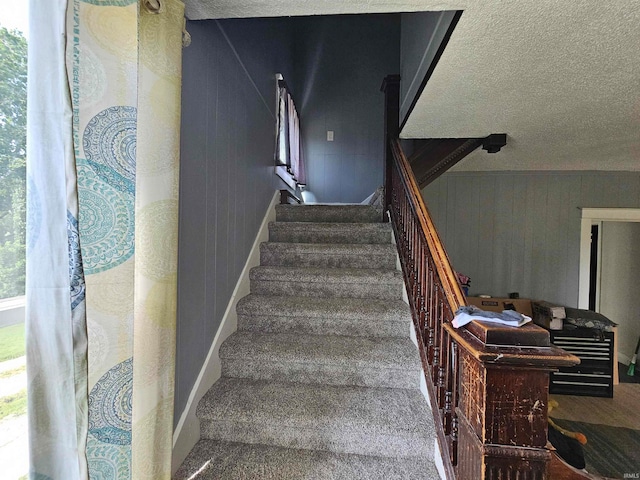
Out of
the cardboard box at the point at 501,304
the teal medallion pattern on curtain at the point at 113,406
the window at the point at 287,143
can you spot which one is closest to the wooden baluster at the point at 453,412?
the teal medallion pattern on curtain at the point at 113,406

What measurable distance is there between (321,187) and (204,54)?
9.15ft

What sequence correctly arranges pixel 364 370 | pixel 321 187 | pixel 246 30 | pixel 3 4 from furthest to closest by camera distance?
pixel 321 187 < pixel 246 30 < pixel 364 370 < pixel 3 4

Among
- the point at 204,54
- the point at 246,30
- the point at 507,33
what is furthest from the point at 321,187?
the point at 507,33

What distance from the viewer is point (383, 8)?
0.97 metres

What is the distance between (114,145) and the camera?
64cm

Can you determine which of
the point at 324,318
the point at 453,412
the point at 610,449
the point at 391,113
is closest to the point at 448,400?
the point at 453,412

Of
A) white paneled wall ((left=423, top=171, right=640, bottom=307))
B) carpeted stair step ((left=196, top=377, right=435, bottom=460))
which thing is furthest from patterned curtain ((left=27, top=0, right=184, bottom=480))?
white paneled wall ((left=423, top=171, right=640, bottom=307))

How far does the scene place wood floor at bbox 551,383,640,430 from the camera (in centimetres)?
249

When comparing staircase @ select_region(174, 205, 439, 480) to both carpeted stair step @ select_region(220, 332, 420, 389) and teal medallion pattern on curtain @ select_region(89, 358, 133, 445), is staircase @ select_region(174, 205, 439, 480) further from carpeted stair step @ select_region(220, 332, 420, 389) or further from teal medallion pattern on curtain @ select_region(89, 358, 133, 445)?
teal medallion pattern on curtain @ select_region(89, 358, 133, 445)

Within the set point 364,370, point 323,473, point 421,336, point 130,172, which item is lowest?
point 323,473

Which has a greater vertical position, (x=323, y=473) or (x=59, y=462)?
(x=59, y=462)

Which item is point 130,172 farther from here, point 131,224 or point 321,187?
point 321,187

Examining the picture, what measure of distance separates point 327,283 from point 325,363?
1.96ft

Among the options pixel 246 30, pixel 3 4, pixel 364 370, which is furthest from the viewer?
pixel 246 30
